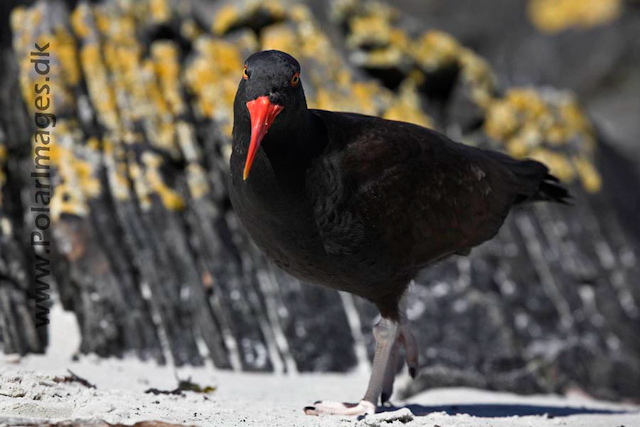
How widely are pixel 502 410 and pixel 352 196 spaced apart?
1955 millimetres

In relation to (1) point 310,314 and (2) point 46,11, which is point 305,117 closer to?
(1) point 310,314

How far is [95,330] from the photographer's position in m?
5.88

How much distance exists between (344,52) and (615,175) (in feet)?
13.2

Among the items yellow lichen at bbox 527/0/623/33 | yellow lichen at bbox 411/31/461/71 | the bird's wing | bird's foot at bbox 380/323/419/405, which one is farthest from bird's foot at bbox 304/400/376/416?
yellow lichen at bbox 527/0/623/33

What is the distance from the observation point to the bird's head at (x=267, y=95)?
158 inches

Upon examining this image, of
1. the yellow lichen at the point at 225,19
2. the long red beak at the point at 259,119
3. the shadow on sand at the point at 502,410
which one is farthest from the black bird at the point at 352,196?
the yellow lichen at the point at 225,19

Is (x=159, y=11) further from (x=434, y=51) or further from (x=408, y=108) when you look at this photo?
(x=434, y=51)

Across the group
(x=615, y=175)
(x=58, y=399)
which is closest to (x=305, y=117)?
(x=58, y=399)

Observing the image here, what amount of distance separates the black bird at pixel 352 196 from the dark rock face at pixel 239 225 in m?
0.76

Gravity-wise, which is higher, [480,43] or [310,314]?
[480,43]

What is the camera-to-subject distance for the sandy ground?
3.70 m

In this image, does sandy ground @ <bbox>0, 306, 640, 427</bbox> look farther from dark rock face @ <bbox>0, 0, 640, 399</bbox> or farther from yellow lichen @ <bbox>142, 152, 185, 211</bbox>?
yellow lichen @ <bbox>142, 152, 185, 211</bbox>

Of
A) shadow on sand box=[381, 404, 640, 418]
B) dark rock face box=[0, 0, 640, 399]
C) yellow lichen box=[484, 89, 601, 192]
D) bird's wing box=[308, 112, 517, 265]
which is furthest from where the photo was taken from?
yellow lichen box=[484, 89, 601, 192]

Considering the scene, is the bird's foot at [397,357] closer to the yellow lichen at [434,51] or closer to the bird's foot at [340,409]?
the bird's foot at [340,409]
